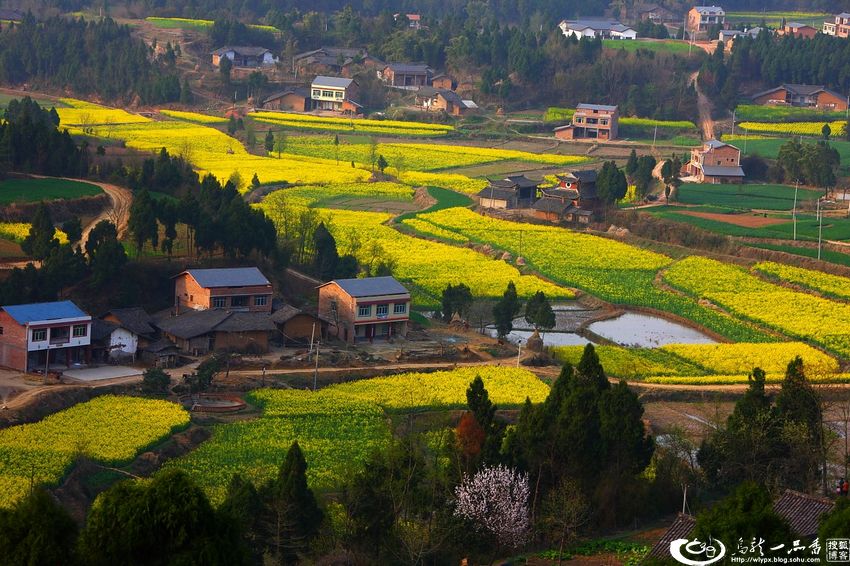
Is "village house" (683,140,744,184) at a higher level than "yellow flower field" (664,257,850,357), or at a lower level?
higher

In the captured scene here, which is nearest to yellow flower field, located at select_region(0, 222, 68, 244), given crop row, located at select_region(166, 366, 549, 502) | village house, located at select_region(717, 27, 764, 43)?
crop row, located at select_region(166, 366, 549, 502)

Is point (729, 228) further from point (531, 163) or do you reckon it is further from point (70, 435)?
point (70, 435)

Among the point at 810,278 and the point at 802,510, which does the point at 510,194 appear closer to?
the point at 810,278

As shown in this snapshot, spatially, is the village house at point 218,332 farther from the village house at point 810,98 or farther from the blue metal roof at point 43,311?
the village house at point 810,98

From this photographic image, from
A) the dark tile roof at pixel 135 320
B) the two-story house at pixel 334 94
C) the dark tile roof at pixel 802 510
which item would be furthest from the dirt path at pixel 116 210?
the two-story house at pixel 334 94

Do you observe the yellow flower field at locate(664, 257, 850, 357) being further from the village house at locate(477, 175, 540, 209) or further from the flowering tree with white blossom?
the flowering tree with white blossom

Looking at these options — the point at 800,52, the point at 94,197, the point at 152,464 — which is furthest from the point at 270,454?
the point at 800,52
